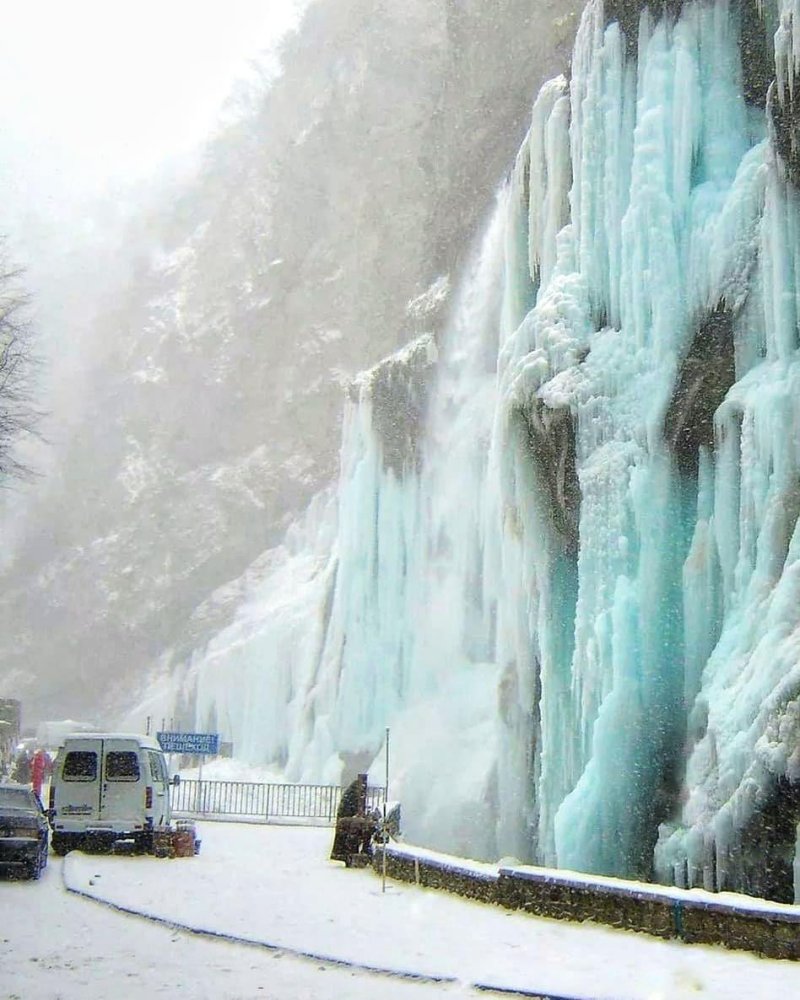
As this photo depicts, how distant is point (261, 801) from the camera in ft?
102

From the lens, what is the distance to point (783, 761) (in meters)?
14.1

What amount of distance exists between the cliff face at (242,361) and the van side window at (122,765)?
3531cm

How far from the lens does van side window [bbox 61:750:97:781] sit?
1894 centimetres

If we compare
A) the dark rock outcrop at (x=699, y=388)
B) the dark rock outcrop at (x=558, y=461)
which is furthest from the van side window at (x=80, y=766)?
the dark rock outcrop at (x=699, y=388)

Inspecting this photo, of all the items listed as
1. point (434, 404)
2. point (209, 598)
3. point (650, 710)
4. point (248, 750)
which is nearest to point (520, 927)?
point (650, 710)

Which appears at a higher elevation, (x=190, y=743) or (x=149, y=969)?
(x=190, y=743)

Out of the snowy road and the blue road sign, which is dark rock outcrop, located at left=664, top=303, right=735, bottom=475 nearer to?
the snowy road

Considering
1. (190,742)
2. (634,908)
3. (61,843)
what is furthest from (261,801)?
(634,908)

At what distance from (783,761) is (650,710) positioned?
4.33 meters

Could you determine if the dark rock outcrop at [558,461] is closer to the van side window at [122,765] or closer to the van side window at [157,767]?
the van side window at [157,767]

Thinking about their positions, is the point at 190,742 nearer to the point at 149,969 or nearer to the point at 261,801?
the point at 261,801

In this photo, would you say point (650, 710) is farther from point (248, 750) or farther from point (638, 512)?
point (248, 750)

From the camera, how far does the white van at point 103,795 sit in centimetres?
1866

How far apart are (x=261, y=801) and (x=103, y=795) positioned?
1283 cm
